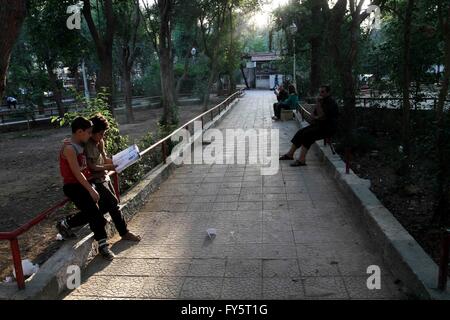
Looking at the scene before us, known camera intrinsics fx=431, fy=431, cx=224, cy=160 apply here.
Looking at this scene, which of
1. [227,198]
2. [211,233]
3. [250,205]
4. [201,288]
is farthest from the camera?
[227,198]

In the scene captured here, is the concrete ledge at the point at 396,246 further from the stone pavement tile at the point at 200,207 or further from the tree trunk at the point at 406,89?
the stone pavement tile at the point at 200,207

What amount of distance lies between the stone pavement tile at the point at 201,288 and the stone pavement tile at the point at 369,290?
1.15m

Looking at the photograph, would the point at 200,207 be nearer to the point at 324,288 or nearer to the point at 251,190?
the point at 251,190

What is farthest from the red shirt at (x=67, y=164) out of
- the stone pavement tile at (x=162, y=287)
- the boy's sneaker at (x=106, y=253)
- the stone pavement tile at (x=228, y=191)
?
the stone pavement tile at (x=228, y=191)

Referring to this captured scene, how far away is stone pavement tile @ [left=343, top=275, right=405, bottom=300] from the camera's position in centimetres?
363

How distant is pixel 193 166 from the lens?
30.8 ft

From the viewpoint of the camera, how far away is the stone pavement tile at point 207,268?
4172 mm

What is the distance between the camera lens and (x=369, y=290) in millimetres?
3744

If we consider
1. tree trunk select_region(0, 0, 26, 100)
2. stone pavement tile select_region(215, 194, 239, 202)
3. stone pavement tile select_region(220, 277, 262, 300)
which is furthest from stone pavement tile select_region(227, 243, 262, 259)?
tree trunk select_region(0, 0, 26, 100)

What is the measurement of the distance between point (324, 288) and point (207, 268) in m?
1.17

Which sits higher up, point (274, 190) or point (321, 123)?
point (321, 123)

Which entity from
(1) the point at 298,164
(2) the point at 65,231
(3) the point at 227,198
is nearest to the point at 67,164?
(2) the point at 65,231

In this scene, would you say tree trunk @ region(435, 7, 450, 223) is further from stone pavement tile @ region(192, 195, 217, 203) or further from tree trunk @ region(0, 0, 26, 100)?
tree trunk @ region(0, 0, 26, 100)
